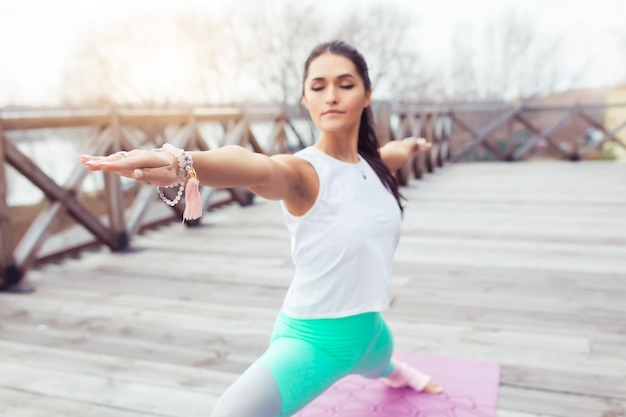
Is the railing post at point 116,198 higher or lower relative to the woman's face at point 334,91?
lower

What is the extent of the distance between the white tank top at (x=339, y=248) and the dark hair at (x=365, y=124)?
0.60 feet

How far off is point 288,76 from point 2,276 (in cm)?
2087

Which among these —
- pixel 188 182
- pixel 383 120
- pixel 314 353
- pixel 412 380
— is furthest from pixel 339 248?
pixel 383 120

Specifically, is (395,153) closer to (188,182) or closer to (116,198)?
(188,182)

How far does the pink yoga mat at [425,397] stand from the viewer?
193 centimetres

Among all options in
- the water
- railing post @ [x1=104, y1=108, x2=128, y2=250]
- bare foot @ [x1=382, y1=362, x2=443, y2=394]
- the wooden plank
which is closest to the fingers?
bare foot @ [x1=382, y1=362, x2=443, y2=394]

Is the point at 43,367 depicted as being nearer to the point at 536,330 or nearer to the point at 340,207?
the point at 340,207

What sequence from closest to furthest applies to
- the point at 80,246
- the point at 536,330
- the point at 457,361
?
1. the point at 457,361
2. the point at 536,330
3. the point at 80,246

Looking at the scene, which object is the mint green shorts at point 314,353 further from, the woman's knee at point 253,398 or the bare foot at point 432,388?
the bare foot at point 432,388

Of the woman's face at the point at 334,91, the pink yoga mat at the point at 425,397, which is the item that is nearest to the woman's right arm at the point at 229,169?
the woman's face at the point at 334,91

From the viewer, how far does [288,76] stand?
76.8ft

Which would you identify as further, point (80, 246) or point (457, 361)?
point (80, 246)

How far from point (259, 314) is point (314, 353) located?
1.41 m

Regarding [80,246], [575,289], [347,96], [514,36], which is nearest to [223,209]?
[80,246]
